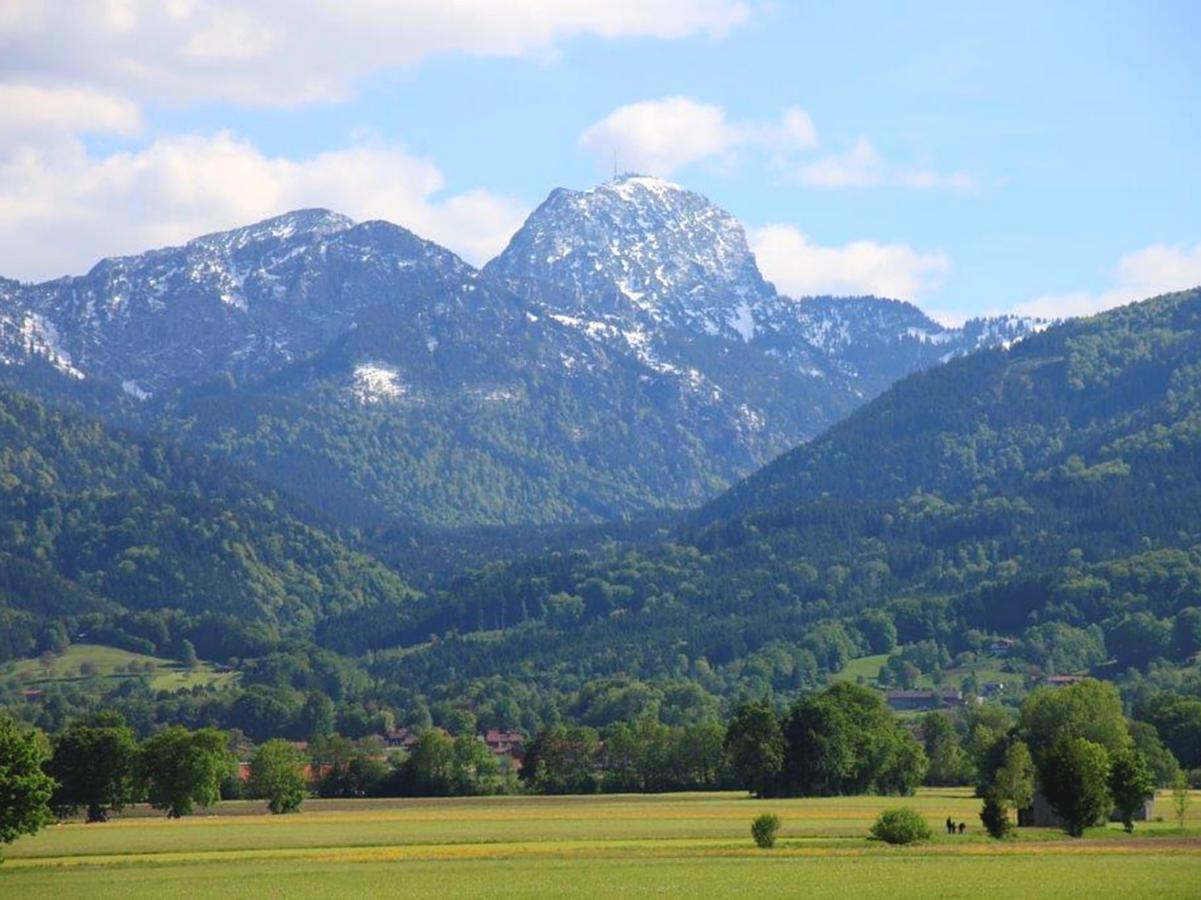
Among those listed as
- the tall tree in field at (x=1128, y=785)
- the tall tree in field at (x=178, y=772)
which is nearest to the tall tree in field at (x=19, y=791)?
the tall tree in field at (x=178, y=772)

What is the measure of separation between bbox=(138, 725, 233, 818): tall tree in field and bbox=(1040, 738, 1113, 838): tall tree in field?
2870 inches

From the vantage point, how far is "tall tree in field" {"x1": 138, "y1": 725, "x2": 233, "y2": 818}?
182 meters

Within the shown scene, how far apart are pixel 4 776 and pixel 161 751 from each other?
53806 mm

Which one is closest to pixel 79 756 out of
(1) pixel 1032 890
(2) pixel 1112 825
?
(2) pixel 1112 825

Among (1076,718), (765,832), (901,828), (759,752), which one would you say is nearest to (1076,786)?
(901,828)

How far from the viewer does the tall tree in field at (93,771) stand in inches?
7136

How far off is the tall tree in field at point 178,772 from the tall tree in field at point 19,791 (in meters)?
46.9

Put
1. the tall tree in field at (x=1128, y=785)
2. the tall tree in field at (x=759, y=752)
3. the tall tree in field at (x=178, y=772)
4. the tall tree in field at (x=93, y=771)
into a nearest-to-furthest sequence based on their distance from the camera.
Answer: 1. the tall tree in field at (x=1128, y=785)
2. the tall tree in field at (x=93, y=771)
3. the tall tree in field at (x=178, y=772)
4. the tall tree in field at (x=759, y=752)

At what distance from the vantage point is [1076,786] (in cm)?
13875

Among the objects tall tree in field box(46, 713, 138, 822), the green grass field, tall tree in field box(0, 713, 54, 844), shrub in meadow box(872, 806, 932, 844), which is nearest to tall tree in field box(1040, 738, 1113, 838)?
the green grass field

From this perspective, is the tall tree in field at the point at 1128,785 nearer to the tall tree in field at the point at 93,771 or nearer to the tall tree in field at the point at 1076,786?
the tall tree in field at the point at 1076,786

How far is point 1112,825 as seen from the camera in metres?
149

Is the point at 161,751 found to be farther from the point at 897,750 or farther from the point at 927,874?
the point at 927,874

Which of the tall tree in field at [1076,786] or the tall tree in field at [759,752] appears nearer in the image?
the tall tree in field at [1076,786]
